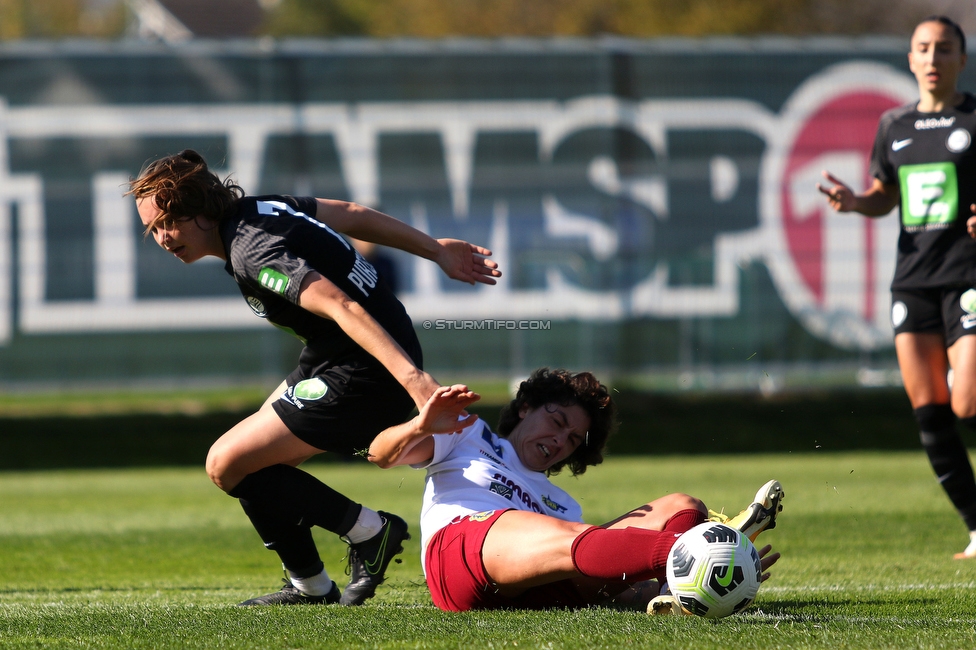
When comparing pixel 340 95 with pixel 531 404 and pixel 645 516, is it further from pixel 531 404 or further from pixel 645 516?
pixel 645 516

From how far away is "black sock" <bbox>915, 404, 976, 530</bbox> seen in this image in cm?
521

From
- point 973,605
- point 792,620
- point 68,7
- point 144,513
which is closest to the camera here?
point 792,620

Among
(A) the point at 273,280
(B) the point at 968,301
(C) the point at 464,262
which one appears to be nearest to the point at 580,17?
(B) the point at 968,301

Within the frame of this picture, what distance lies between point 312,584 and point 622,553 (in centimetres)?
148

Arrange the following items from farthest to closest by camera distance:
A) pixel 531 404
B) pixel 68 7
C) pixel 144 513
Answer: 1. pixel 68 7
2. pixel 144 513
3. pixel 531 404

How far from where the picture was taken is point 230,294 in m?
11.6

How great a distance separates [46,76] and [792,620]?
10.9 metres

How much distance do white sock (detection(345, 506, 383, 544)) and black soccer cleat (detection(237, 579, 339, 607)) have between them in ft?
0.84

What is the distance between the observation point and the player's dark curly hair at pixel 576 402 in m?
4.07

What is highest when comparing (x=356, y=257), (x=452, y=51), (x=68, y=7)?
(x=68, y=7)

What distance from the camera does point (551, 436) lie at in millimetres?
4004

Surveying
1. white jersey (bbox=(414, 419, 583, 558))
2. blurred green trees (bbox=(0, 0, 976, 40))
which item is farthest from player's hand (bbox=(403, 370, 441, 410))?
blurred green trees (bbox=(0, 0, 976, 40))

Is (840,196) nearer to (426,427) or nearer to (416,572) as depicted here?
(416,572)

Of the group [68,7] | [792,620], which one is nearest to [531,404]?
[792,620]
